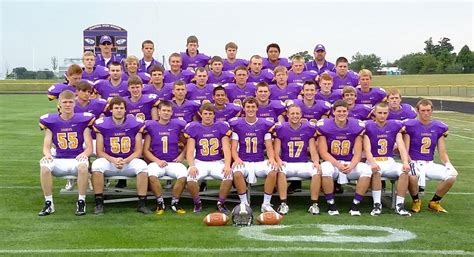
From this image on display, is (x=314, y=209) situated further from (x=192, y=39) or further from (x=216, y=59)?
(x=192, y=39)

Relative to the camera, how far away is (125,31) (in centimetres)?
2002

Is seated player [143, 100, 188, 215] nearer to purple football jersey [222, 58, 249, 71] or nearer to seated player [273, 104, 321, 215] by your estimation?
seated player [273, 104, 321, 215]

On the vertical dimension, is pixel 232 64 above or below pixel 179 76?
above

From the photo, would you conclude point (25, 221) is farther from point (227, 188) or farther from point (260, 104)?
point (260, 104)

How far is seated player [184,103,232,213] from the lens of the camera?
6.43 meters

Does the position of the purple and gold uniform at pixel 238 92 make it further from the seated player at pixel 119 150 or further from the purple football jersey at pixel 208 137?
the seated player at pixel 119 150

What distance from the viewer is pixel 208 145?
6605 millimetres

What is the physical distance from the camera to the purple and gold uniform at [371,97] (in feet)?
25.2

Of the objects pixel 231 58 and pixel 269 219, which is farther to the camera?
pixel 231 58

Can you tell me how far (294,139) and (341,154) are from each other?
0.59 meters

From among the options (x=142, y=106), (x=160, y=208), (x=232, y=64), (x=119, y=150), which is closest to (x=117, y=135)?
(x=119, y=150)

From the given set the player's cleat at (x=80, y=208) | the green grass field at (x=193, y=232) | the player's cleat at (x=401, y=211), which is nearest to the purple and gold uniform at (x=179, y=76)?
the green grass field at (x=193, y=232)

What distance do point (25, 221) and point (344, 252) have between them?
328 cm

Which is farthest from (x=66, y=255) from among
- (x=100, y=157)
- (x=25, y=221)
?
(x=100, y=157)
